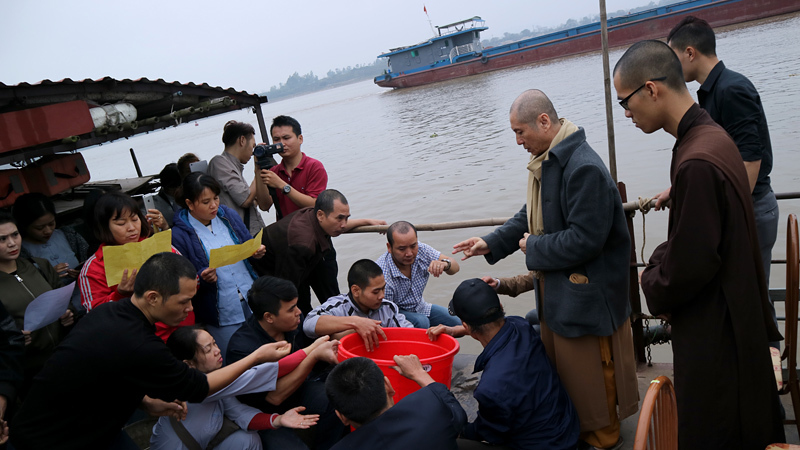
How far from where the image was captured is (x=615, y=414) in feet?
9.03

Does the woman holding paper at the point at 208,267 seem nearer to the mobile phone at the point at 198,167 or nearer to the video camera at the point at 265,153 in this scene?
the video camera at the point at 265,153

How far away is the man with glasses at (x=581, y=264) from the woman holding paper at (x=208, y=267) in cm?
193

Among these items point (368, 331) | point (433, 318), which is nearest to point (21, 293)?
point (368, 331)

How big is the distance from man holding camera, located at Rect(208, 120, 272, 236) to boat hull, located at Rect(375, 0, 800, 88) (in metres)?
30.7

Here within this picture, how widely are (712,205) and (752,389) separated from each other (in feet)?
2.34

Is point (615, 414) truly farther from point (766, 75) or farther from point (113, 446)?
point (766, 75)

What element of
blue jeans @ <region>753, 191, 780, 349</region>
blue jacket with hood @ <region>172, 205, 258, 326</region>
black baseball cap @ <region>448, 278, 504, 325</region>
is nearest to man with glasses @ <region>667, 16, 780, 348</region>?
blue jeans @ <region>753, 191, 780, 349</region>

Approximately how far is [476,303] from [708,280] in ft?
3.31

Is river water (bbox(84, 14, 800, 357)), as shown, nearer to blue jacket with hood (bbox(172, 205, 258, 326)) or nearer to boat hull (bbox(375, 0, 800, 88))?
boat hull (bbox(375, 0, 800, 88))

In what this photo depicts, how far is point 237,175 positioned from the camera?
4.52 metres

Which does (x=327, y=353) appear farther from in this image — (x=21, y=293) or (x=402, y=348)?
(x=21, y=293)

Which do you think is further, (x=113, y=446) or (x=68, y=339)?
(x=113, y=446)

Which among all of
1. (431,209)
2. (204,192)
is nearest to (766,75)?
(431,209)

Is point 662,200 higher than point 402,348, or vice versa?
point 662,200
